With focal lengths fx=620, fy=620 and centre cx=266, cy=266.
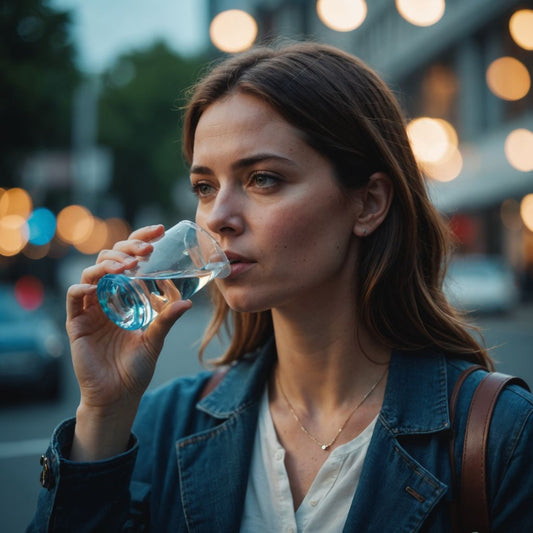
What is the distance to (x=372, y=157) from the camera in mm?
2168

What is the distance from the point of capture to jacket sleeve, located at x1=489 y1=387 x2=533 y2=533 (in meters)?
1.72

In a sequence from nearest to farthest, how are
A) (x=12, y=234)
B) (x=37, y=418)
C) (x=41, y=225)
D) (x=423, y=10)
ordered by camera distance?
(x=423, y=10) → (x=37, y=418) → (x=12, y=234) → (x=41, y=225)

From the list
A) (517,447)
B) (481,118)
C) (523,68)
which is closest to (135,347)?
(517,447)

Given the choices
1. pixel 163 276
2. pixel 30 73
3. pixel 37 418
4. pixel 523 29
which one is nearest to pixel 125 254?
pixel 163 276

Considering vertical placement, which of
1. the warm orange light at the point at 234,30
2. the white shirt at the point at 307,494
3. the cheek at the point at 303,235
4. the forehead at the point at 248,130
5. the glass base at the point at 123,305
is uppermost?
the warm orange light at the point at 234,30

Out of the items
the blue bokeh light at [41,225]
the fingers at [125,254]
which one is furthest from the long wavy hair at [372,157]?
the blue bokeh light at [41,225]

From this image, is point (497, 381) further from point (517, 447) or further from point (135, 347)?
point (135, 347)

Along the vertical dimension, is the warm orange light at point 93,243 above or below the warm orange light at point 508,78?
below

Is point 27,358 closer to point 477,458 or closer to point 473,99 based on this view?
point 477,458

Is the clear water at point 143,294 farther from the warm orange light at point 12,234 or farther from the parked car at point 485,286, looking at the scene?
the warm orange light at point 12,234

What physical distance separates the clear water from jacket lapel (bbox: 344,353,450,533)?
742 millimetres

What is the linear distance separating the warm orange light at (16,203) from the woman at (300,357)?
2471 centimetres

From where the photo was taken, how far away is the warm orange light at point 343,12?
6480mm

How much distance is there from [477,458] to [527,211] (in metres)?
24.4
